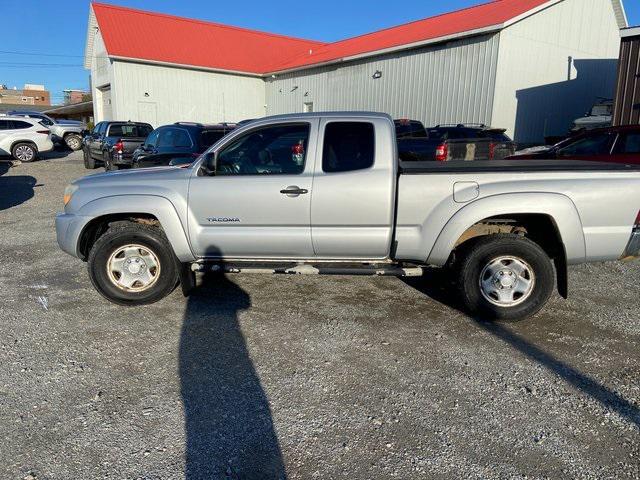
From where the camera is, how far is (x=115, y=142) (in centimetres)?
1489

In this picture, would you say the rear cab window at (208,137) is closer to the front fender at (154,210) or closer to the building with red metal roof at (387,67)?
the front fender at (154,210)

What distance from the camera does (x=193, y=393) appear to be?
10.8ft

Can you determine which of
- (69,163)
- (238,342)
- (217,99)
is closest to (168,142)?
(238,342)

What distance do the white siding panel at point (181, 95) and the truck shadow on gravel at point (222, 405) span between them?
83.5 feet

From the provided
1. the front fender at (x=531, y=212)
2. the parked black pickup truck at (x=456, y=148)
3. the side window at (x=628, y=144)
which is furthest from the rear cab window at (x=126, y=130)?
the front fender at (x=531, y=212)

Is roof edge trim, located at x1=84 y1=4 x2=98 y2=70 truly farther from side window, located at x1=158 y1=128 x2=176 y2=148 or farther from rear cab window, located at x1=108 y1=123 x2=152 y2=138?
side window, located at x1=158 y1=128 x2=176 y2=148

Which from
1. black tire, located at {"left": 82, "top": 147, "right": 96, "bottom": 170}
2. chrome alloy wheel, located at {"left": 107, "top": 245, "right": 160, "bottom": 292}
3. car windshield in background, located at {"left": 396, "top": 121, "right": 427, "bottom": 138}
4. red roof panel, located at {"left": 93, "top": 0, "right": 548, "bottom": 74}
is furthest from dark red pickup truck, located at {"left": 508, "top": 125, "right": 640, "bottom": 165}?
black tire, located at {"left": 82, "top": 147, "right": 96, "bottom": 170}

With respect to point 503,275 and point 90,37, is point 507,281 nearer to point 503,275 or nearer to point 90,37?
point 503,275

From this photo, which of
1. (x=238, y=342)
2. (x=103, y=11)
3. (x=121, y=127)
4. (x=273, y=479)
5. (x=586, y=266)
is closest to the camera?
(x=273, y=479)

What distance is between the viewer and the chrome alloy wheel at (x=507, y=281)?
436 centimetres

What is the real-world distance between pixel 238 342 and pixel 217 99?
27.6m

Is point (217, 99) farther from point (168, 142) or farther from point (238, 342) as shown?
point (238, 342)

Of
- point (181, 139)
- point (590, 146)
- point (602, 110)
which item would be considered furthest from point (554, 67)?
point (181, 139)

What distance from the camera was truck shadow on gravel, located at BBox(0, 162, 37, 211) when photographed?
11.4 m
